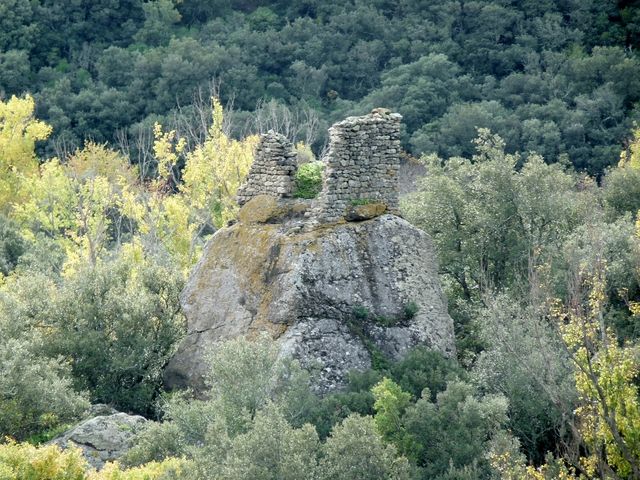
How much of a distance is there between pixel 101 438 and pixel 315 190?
770 centimetres

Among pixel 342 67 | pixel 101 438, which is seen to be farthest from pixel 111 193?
pixel 101 438

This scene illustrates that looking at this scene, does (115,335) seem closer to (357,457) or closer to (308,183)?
(308,183)

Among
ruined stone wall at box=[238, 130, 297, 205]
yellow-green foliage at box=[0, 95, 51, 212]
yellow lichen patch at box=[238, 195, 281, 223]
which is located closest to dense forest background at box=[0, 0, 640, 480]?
yellow-green foliage at box=[0, 95, 51, 212]

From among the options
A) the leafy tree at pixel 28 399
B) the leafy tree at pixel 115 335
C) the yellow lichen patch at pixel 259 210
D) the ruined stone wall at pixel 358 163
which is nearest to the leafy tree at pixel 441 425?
the ruined stone wall at pixel 358 163

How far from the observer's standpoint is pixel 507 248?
34.3 metres

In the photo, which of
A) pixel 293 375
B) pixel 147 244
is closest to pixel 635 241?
pixel 293 375

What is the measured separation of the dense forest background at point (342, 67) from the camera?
68125 mm

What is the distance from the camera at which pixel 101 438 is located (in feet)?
81.9

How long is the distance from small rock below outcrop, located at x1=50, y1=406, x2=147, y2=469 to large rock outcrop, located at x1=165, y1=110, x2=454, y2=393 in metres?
2.29

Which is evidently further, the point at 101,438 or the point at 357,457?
the point at 101,438

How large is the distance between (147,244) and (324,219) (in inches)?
775

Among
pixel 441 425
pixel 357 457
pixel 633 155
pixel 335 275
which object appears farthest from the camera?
pixel 633 155

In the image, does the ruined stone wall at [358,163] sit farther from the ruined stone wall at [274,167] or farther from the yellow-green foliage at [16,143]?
the yellow-green foliage at [16,143]

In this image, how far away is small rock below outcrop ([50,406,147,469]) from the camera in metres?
24.6
